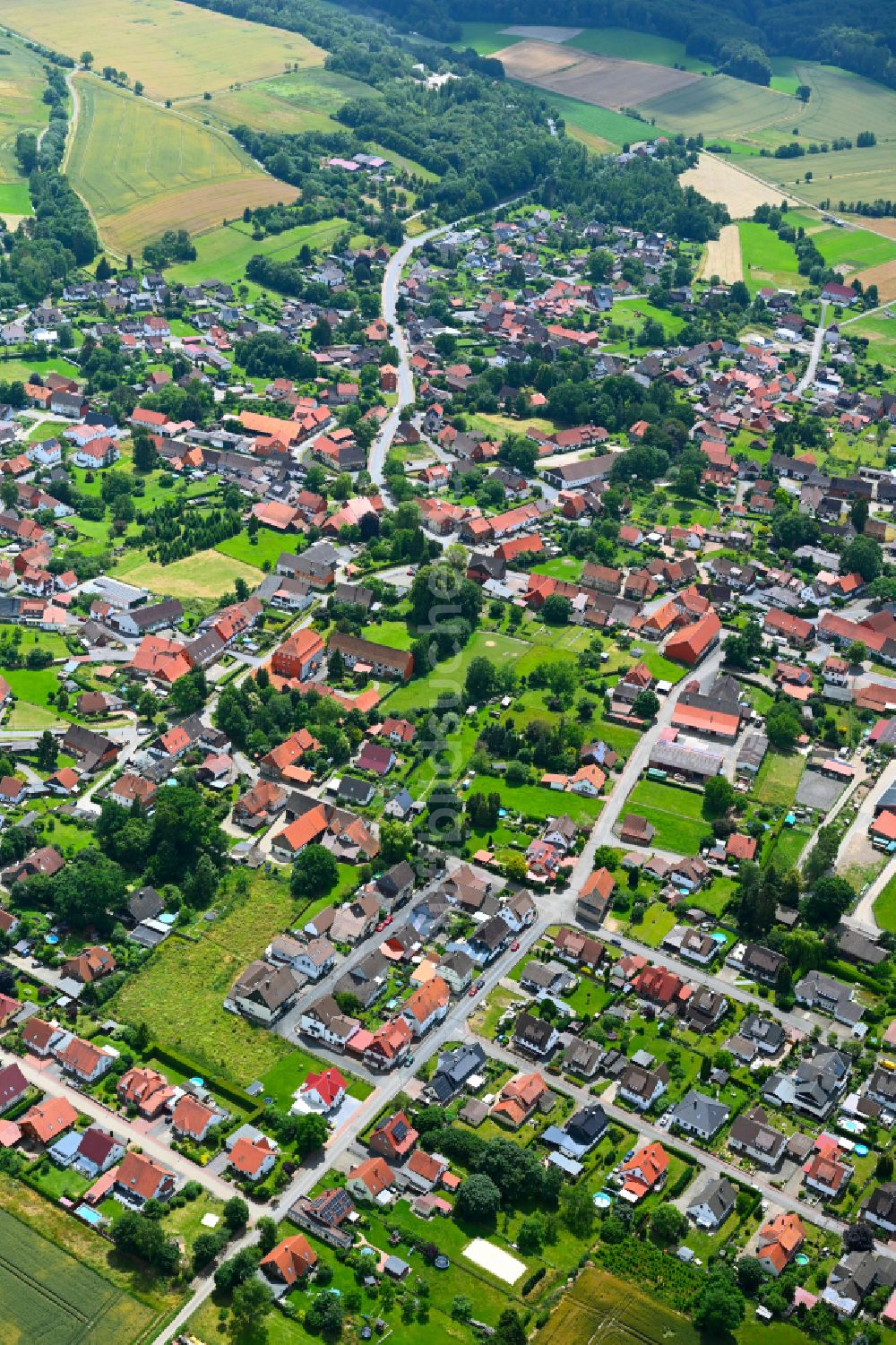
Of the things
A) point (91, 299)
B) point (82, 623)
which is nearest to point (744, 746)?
point (82, 623)

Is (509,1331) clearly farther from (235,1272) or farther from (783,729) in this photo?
(783,729)

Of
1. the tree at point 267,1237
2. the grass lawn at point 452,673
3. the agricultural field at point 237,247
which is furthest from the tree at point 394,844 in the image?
the agricultural field at point 237,247

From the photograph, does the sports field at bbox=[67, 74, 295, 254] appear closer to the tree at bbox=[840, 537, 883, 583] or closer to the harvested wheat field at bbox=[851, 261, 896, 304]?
the harvested wheat field at bbox=[851, 261, 896, 304]

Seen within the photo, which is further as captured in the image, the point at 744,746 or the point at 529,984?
the point at 744,746

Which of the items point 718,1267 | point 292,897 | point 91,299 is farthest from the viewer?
point 91,299

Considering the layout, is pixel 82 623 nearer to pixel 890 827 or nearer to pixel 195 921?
pixel 195 921

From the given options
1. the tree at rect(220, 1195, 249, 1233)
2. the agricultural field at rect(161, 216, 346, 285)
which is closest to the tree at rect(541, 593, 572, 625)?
the tree at rect(220, 1195, 249, 1233)

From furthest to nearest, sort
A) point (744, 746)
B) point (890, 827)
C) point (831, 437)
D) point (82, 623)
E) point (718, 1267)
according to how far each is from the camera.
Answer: point (831, 437), point (82, 623), point (744, 746), point (890, 827), point (718, 1267)
